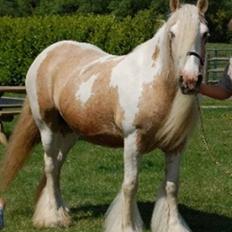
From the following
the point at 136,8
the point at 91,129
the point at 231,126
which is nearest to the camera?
the point at 91,129

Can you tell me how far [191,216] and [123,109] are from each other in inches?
66.3

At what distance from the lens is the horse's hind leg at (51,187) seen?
20.7 ft

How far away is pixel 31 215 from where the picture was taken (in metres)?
6.60

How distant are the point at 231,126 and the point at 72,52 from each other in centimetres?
679

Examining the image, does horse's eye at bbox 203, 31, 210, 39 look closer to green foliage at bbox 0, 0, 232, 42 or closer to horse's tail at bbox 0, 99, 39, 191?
horse's tail at bbox 0, 99, 39, 191

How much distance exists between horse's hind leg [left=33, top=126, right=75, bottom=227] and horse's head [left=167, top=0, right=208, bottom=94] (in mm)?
1882

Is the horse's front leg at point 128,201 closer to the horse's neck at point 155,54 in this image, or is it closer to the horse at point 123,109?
the horse at point 123,109

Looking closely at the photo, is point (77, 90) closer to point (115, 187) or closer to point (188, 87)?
point (188, 87)

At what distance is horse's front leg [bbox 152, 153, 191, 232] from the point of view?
5.66m

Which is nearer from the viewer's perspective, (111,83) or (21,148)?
(111,83)

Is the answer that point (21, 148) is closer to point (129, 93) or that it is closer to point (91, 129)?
point (91, 129)

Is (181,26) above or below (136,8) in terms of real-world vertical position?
above

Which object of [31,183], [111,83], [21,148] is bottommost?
[31,183]

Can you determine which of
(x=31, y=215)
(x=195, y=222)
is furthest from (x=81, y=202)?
(x=195, y=222)
